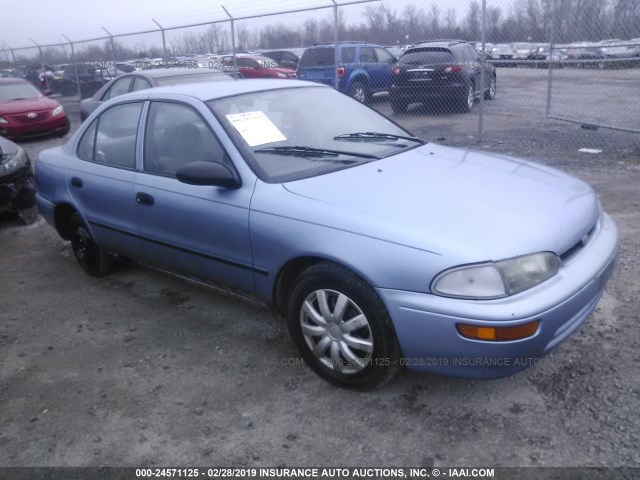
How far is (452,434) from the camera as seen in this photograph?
2.77 metres

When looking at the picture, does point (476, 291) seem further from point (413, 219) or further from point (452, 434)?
point (452, 434)

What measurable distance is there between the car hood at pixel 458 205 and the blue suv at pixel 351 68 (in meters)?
8.95

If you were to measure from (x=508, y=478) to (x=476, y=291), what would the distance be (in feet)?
2.59

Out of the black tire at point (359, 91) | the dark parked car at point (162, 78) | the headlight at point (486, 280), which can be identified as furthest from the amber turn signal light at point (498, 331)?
the black tire at point (359, 91)

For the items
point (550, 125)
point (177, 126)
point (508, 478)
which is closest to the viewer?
point (508, 478)

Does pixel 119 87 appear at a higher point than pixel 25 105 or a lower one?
higher

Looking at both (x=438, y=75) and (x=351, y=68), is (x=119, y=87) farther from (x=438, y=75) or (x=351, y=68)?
(x=438, y=75)

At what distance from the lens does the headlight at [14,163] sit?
654 cm

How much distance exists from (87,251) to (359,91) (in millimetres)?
9514

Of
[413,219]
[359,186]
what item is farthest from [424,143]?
[413,219]

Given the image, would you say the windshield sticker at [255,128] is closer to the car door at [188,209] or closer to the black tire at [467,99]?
the car door at [188,209]

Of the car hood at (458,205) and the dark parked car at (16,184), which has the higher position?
the car hood at (458,205)

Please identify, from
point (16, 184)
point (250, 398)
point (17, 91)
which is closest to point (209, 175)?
point (250, 398)

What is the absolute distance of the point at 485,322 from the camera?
8.28ft
